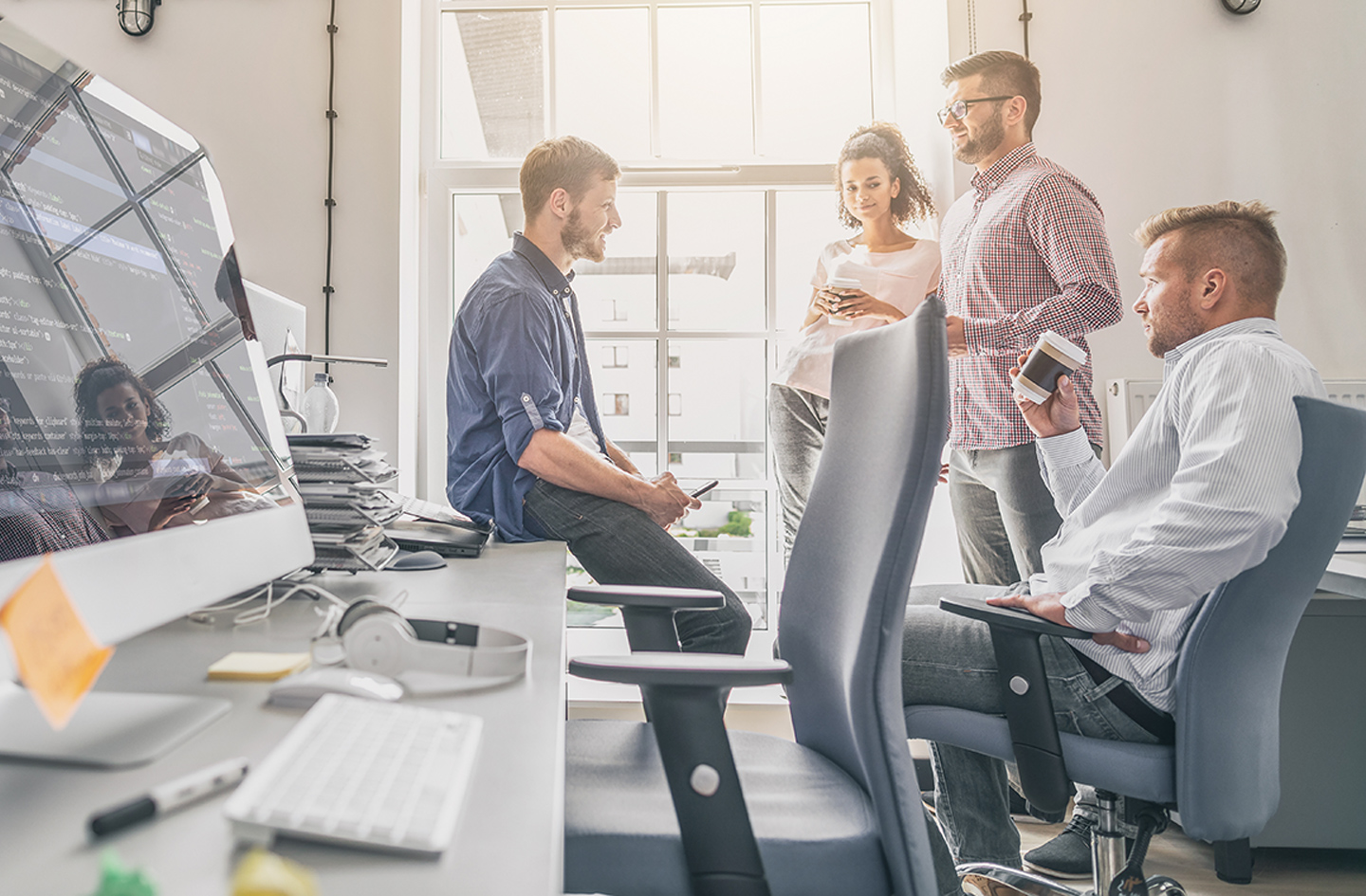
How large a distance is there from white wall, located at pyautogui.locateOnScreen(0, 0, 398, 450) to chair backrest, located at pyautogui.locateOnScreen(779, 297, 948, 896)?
168 cm

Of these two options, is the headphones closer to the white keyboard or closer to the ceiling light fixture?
the white keyboard

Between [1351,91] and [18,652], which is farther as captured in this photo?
[1351,91]

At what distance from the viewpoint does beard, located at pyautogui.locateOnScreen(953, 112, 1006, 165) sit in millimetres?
2002

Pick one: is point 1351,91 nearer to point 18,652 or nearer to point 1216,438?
point 1216,438

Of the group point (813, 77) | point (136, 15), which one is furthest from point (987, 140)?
point (136, 15)

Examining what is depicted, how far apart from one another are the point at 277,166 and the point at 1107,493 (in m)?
2.41

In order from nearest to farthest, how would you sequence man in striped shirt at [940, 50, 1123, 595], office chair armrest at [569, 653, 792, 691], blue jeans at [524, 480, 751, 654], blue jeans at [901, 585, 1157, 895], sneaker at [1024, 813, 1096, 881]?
office chair armrest at [569, 653, 792, 691] → blue jeans at [901, 585, 1157, 895] → blue jeans at [524, 480, 751, 654] → sneaker at [1024, 813, 1096, 881] → man in striped shirt at [940, 50, 1123, 595]

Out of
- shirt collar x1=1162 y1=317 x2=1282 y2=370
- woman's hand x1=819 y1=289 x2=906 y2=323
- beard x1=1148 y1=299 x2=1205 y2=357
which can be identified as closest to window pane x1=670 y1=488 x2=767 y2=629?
woman's hand x1=819 y1=289 x2=906 y2=323

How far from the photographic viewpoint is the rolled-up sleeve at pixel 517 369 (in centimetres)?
151

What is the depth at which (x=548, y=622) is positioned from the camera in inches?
31.4

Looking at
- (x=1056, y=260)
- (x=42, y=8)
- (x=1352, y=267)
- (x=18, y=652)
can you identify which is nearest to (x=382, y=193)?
(x=42, y=8)

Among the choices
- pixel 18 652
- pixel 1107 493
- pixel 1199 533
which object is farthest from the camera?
pixel 1107 493

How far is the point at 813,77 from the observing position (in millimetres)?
2568

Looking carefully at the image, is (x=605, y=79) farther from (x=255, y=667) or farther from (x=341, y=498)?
(x=255, y=667)
